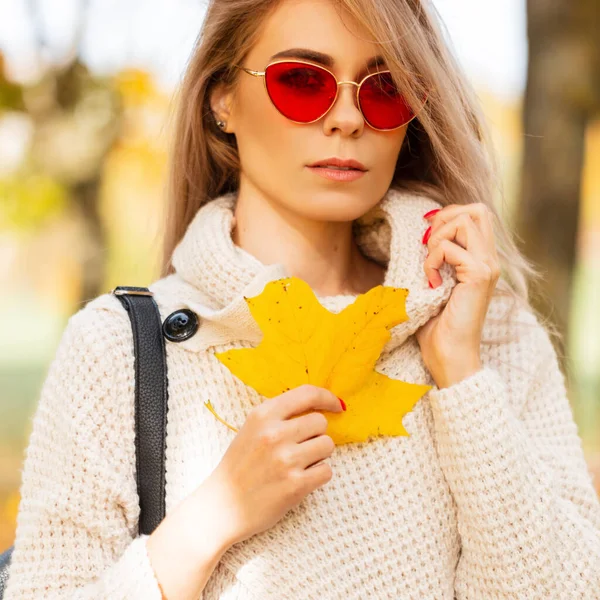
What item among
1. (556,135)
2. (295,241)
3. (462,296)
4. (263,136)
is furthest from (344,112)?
(556,135)

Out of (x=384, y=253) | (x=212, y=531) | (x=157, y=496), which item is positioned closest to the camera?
(x=212, y=531)

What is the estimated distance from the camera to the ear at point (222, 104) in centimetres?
215

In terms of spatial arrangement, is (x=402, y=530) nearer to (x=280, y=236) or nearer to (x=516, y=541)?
(x=516, y=541)

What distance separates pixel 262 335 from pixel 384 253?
630 millimetres

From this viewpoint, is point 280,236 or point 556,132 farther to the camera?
point 556,132

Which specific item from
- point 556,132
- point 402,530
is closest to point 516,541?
point 402,530

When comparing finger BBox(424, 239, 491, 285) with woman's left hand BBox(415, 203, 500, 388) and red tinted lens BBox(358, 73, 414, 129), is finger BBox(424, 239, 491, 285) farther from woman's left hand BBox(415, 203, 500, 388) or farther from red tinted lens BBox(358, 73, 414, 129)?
red tinted lens BBox(358, 73, 414, 129)

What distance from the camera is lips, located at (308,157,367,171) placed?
1918mm

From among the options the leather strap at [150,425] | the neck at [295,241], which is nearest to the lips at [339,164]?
the neck at [295,241]

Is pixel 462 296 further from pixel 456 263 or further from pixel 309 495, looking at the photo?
pixel 309 495

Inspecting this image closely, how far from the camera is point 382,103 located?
1.93m

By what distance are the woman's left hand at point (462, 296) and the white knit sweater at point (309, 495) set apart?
5 centimetres

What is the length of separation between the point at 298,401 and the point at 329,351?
170 mm

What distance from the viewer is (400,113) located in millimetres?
1974
